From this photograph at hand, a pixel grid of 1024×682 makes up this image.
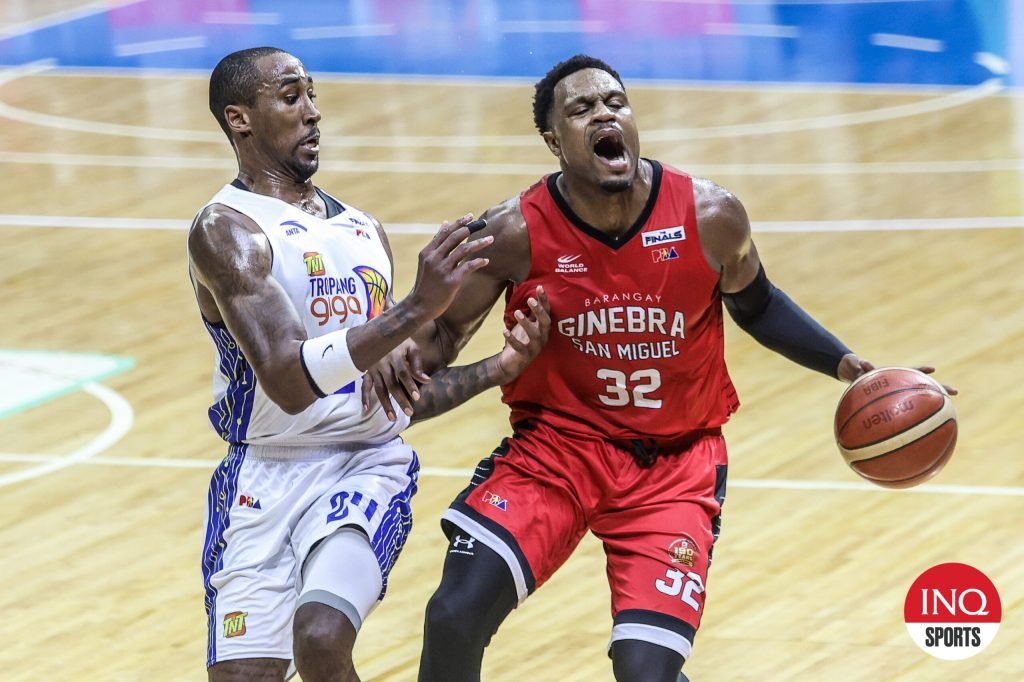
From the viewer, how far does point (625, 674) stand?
4910 mm

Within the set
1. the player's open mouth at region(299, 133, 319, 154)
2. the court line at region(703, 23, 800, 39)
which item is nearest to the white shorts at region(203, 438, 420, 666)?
the player's open mouth at region(299, 133, 319, 154)

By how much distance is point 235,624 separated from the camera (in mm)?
4992

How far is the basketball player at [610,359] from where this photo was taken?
5.13 meters

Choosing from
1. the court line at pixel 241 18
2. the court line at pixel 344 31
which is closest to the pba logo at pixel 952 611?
the court line at pixel 344 31

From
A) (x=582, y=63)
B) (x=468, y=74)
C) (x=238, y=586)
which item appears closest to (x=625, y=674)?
(x=238, y=586)

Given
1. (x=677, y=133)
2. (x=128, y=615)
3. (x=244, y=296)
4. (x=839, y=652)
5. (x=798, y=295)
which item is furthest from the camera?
(x=677, y=133)

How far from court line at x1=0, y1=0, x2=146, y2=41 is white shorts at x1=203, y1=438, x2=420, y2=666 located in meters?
16.3

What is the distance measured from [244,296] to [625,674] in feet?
5.04

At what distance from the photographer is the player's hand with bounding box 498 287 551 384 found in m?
5.21

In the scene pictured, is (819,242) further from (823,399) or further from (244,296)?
(244,296)

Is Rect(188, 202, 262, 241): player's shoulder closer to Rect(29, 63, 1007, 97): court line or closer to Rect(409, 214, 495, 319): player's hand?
Rect(409, 214, 495, 319): player's hand

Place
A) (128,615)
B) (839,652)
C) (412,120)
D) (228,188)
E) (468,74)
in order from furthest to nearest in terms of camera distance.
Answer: (468,74), (412,120), (128,615), (839,652), (228,188)

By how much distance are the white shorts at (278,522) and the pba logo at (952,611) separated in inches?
89.6

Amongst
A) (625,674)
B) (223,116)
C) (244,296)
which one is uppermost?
(223,116)
